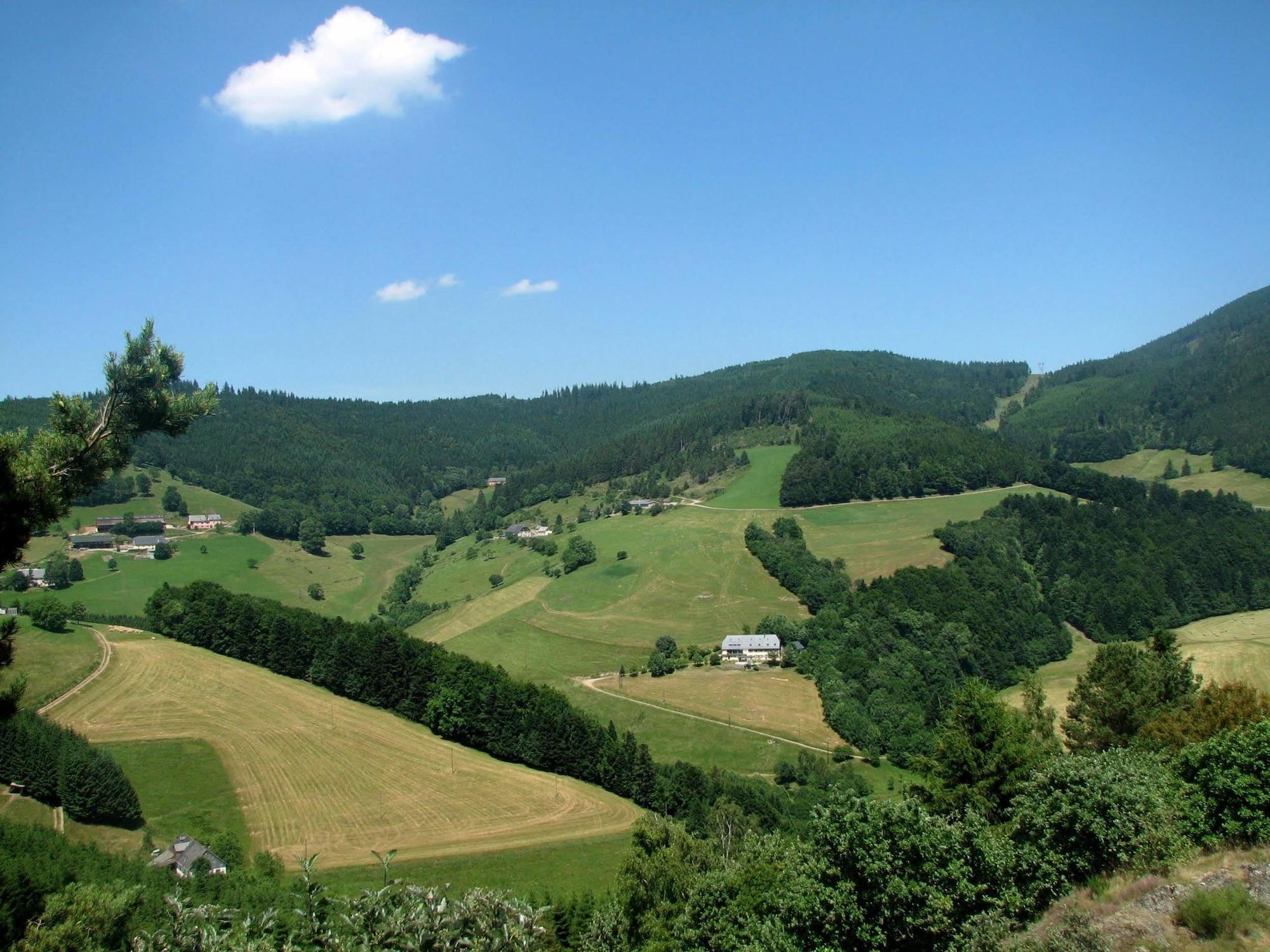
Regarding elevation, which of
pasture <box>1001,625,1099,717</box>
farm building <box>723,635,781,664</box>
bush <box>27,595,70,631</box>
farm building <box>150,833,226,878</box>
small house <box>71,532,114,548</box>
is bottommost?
pasture <box>1001,625,1099,717</box>

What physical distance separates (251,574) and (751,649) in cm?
9268

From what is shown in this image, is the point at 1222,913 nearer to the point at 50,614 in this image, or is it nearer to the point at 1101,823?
the point at 1101,823

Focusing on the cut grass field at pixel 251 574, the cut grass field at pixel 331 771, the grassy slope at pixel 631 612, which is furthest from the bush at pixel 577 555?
the cut grass field at pixel 331 771

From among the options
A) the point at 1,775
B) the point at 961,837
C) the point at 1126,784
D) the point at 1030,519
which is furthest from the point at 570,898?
the point at 1030,519

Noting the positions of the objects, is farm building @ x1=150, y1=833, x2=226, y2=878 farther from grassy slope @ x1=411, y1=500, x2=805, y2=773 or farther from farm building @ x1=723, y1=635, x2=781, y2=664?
farm building @ x1=723, y1=635, x2=781, y2=664

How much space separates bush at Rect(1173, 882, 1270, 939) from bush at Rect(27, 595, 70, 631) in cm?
8956

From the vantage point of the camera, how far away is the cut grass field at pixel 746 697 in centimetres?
7206

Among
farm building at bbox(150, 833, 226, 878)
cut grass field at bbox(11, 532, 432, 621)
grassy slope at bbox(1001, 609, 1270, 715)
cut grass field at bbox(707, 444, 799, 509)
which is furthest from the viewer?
cut grass field at bbox(707, 444, 799, 509)

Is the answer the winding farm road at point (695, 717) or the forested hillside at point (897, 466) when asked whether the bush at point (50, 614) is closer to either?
the winding farm road at point (695, 717)

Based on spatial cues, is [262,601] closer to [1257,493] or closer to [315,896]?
[315,896]

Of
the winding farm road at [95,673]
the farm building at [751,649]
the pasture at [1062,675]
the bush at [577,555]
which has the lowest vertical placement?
the pasture at [1062,675]

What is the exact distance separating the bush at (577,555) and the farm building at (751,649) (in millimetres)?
37281

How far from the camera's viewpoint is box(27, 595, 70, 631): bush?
76438 mm

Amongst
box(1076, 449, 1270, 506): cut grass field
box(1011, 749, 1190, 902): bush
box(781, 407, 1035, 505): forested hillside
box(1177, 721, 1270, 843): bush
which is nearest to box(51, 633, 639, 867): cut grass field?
box(1011, 749, 1190, 902): bush
